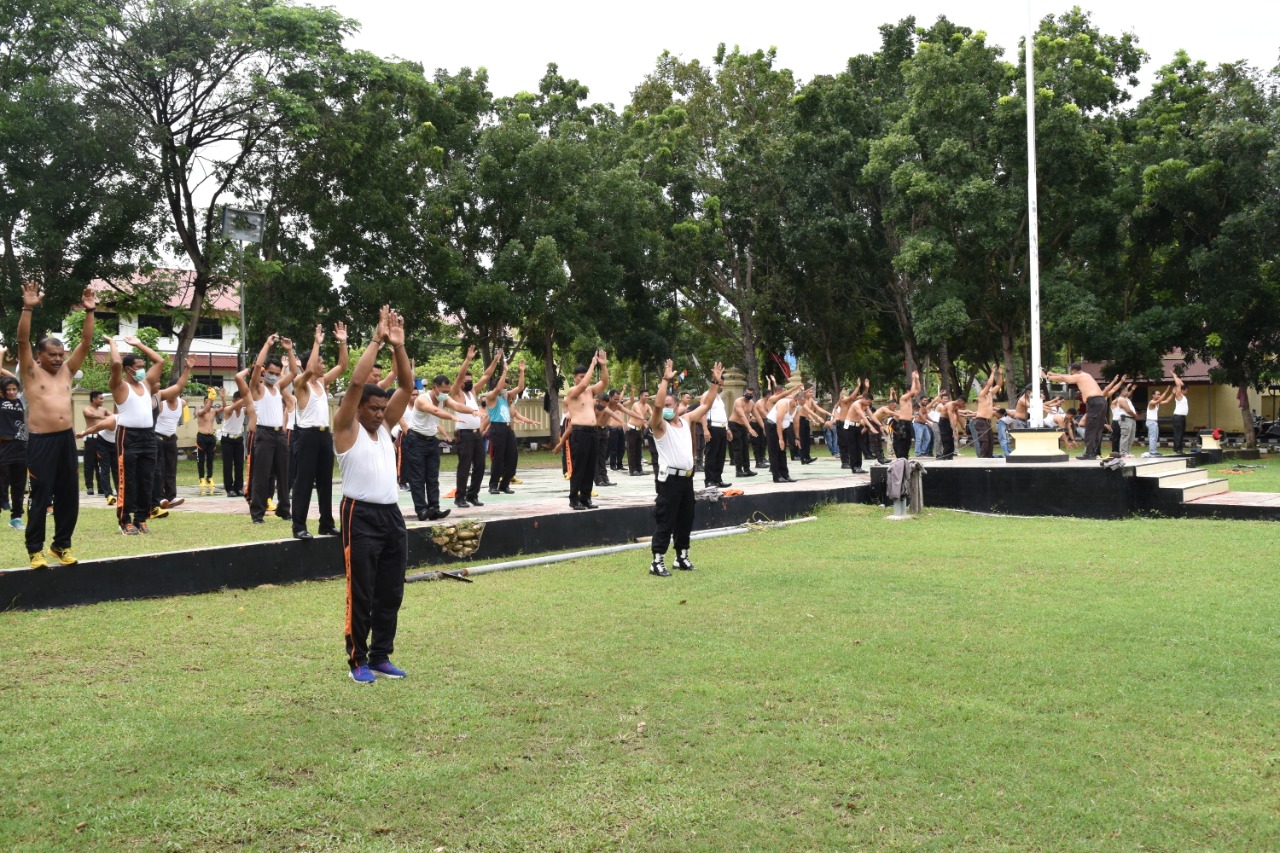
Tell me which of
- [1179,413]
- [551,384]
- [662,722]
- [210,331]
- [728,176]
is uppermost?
[728,176]

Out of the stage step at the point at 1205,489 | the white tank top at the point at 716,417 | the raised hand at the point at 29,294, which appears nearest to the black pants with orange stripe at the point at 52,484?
the raised hand at the point at 29,294

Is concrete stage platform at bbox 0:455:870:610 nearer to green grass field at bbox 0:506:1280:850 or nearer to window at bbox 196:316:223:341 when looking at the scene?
green grass field at bbox 0:506:1280:850

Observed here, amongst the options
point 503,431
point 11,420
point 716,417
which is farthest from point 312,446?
point 716,417

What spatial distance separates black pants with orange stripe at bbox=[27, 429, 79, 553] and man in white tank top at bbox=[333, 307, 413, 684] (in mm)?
3308

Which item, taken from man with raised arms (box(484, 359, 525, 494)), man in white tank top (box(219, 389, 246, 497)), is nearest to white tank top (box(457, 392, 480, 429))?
man with raised arms (box(484, 359, 525, 494))

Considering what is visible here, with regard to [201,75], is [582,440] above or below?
below

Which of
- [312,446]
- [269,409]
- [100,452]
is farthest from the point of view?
[100,452]

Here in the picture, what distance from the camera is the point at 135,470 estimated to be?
11164 millimetres

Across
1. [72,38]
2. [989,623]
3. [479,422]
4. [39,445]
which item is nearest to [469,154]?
[72,38]

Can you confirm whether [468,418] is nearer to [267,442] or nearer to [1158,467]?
[267,442]

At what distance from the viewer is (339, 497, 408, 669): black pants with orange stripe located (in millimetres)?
5957

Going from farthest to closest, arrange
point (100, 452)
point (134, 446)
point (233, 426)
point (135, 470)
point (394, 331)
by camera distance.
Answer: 1. point (233, 426)
2. point (100, 452)
3. point (135, 470)
4. point (134, 446)
5. point (394, 331)

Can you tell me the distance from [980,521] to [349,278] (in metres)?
18.9

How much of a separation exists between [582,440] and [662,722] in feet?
26.5
